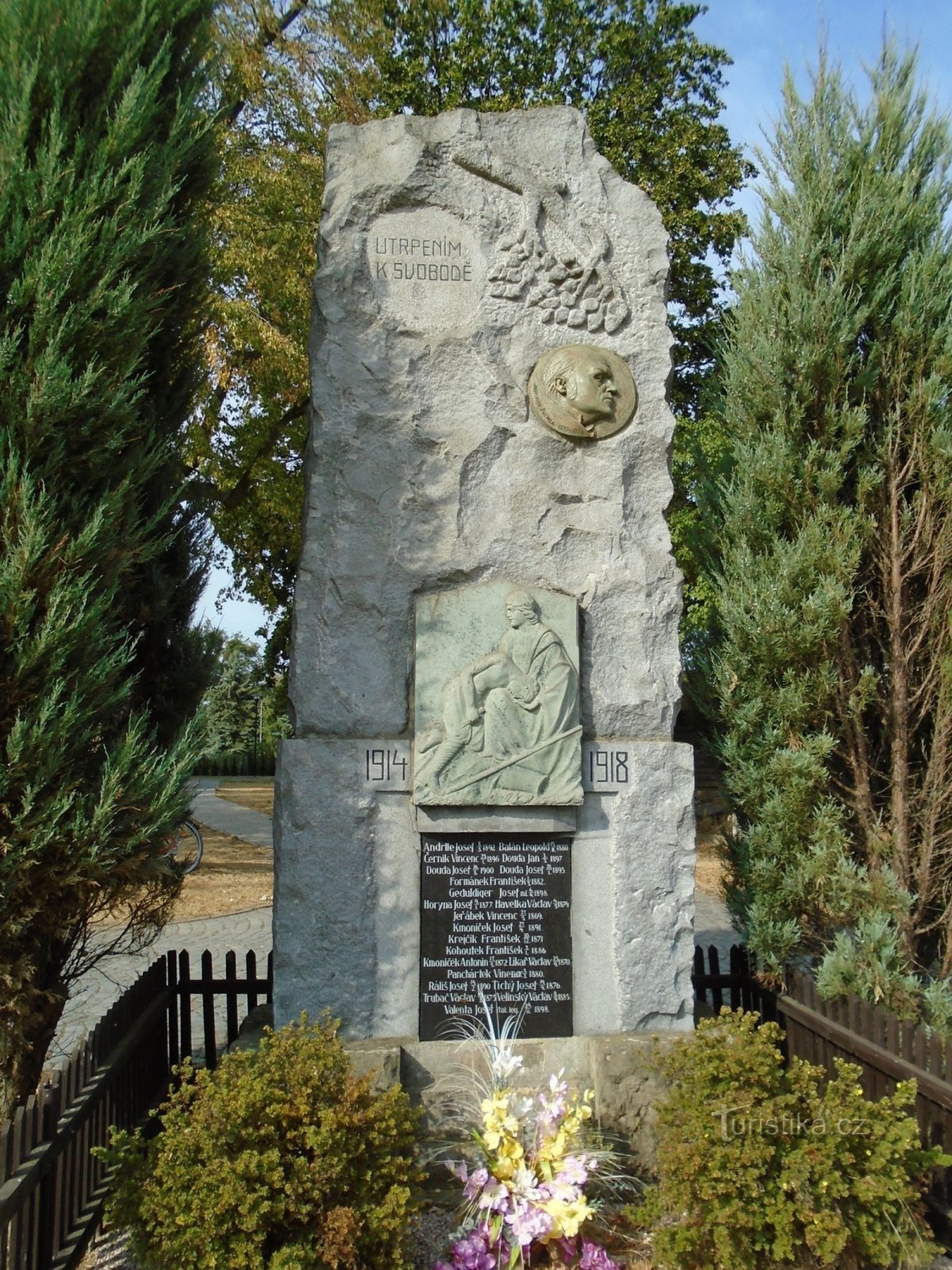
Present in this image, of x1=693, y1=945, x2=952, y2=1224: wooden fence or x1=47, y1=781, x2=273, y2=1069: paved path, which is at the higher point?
x1=693, y1=945, x2=952, y2=1224: wooden fence

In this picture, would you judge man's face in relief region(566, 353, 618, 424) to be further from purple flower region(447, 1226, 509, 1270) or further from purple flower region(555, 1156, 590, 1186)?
purple flower region(447, 1226, 509, 1270)

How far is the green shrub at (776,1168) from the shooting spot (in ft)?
10.9

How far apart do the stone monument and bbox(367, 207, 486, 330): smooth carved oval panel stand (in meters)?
0.01

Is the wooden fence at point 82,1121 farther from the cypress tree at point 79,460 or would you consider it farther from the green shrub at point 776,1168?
the green shrub at point 776,1168

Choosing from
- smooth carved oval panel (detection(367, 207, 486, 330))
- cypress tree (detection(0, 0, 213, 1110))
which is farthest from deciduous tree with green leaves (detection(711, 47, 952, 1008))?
cypress tree (detection(0, 0, 213, 1110))

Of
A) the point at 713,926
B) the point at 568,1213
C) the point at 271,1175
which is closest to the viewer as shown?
the point at 271,1175

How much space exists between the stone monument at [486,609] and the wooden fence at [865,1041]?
0.60 metres

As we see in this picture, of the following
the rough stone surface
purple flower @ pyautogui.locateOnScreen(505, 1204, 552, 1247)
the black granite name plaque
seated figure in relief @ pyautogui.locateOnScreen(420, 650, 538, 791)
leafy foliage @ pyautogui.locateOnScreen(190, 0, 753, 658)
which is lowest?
purple flower @ pyautogui.locateOnScreen(505, 1204, 552, 1247)

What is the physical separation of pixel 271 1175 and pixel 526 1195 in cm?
85

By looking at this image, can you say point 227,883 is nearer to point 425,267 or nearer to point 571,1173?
point 425,267

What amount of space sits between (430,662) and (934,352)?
2.71m

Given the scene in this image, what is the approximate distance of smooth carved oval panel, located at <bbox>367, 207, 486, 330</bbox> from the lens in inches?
179

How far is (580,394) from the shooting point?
14.8 feet

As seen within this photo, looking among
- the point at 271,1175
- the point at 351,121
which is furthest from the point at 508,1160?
the point at 351,121
